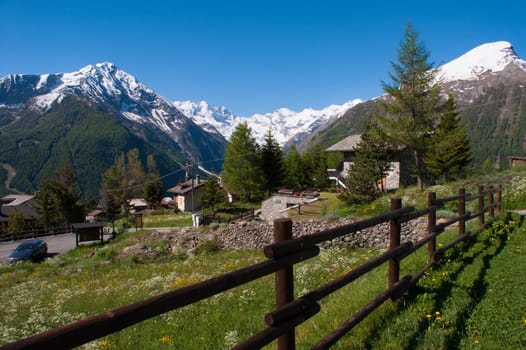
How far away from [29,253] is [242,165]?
1105 inches

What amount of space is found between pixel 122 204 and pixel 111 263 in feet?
179

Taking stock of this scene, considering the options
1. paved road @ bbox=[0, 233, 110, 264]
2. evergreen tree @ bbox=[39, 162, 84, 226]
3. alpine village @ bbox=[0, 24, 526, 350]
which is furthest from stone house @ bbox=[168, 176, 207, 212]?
alpine village @ bbox=[0, 24, 526, 350]

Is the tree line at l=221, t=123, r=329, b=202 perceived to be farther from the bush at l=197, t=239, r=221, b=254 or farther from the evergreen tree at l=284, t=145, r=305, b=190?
the bush at l=197, t=239, r=221, b=254

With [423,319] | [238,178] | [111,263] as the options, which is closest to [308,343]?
[423,319]

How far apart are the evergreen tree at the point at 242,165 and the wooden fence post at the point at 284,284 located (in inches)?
1804

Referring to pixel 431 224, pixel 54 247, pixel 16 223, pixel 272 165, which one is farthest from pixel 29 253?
pixel 16 223

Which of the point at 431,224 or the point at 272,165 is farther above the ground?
the point at 272,165

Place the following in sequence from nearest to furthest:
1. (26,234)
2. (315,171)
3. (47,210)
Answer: (26,234) < (47,210) < (315,171)

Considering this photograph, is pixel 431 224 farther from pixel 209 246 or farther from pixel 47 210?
pixel 47 210

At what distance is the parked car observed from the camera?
2694 centimetres

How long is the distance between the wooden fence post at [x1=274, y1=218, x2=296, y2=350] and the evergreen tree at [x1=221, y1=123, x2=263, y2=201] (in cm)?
4581

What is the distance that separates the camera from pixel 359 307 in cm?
549

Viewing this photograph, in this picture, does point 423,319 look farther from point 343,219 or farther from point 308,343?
point 343,219

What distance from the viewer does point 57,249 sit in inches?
1362
